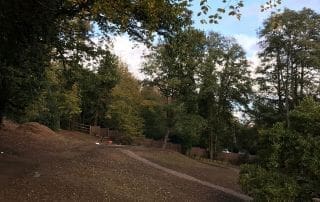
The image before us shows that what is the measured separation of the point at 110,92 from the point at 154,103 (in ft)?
22.9

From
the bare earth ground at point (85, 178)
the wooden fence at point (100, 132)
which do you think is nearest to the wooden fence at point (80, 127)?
the wooden fence at point (100, 132)

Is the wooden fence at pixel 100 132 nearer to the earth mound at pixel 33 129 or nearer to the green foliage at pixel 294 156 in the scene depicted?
the earth mound at pixel 33 129

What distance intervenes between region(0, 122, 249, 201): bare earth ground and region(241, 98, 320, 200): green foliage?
11.8 feet

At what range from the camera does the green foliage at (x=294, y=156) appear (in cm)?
1435

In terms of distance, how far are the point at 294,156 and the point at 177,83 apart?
32934 millimetres

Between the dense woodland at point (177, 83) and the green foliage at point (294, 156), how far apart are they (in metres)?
0.03

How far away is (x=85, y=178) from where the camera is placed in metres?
17.9

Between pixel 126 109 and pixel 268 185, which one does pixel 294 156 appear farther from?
pixel 126 109

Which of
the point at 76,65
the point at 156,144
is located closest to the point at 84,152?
the point at 76,65

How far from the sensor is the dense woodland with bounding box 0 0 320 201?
1369 cm

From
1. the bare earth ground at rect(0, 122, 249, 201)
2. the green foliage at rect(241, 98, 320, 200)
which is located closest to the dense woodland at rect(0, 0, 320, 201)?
the green foliage at rect(241, 98, 320, 200)

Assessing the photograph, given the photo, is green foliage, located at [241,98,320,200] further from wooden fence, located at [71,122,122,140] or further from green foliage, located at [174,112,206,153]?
wooden fence, located at [71,122,122,140]

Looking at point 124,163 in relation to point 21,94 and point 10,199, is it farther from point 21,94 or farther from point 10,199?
point 10,199

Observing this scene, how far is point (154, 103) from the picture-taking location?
53.7m
